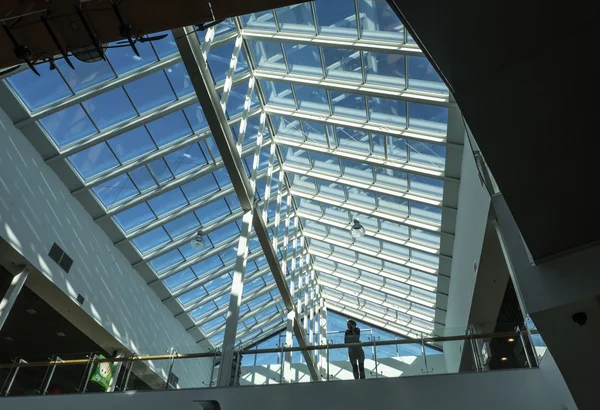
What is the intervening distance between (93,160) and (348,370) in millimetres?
9922

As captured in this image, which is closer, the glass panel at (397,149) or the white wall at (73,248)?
the white wall at (73,248)

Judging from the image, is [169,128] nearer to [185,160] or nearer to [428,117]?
[185,160]

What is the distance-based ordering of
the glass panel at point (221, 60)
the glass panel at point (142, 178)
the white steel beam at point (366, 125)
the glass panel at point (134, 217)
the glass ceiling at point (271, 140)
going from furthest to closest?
the glass panel at point (134, 217) → the glass panel at point (142, 178) → the glass panel at point (221, 60) → the white steel beam at point (366, 125) → the glass ceiling at point (271, 140)

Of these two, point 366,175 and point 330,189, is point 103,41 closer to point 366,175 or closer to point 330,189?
point 366,175

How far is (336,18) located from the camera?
478 inches

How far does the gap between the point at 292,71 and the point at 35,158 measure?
7.61m

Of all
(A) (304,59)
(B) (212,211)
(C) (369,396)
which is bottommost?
(C) (369,396)

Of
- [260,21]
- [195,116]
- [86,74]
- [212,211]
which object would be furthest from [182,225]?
[260,21]

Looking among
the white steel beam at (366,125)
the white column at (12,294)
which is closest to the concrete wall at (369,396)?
the white column at (12,294)

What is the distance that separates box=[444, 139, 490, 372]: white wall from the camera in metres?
10.2

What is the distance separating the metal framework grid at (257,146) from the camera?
12.6 m

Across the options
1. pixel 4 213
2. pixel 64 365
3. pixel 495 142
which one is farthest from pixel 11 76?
pixel 495 142

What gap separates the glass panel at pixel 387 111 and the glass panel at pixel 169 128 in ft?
18.6

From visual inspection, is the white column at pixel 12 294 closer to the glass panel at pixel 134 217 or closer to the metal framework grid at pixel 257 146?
the metal framework grid at pixel 257 146
